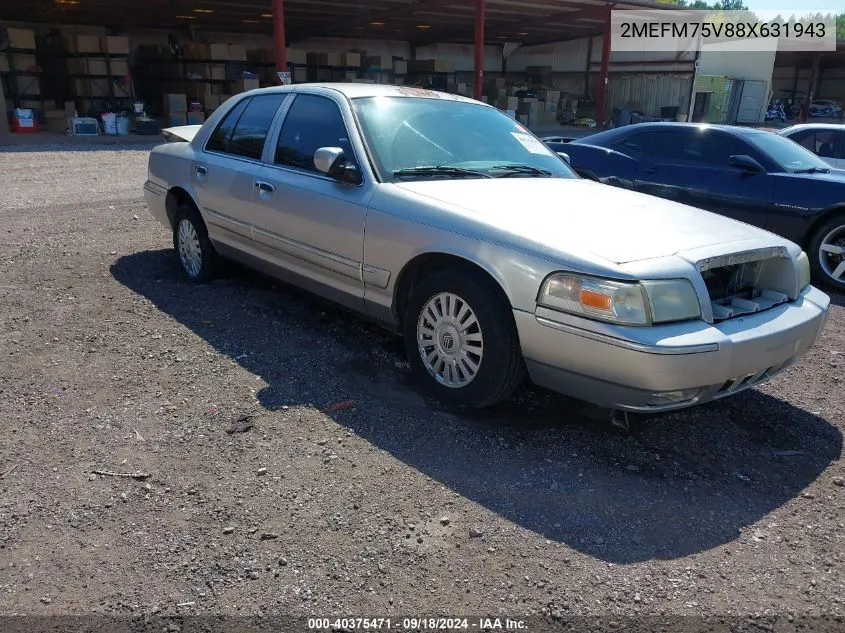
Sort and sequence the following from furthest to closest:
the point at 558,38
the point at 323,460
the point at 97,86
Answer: the point at 558,38, the point at 97,86, the point at 323,460

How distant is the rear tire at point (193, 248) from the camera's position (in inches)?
220

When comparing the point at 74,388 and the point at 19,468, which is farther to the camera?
the point at 74,388

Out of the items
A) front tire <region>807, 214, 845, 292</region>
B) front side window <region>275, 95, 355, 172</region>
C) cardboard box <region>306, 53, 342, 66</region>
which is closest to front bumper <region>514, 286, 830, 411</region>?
front side window <region>275, 95, 355, 172</region>

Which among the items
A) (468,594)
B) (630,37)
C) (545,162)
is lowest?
(468,594)

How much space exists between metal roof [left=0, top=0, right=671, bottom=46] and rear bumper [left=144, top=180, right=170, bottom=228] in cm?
1739

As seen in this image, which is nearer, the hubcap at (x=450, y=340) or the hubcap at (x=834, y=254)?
the hubcap at (x=450, y=340)

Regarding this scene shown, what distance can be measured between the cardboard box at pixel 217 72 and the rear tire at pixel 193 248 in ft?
64.4

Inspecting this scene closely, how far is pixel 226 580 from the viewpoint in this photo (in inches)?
96.7

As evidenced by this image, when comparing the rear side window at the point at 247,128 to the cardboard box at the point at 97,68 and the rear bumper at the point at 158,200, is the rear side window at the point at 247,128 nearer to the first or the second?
the rear bumper at the point at 158,200

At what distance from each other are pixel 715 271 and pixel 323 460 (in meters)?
2.21

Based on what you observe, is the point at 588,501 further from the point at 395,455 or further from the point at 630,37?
the point at 630,37

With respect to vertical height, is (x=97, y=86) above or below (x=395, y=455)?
above

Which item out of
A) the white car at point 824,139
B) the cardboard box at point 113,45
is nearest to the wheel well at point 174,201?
the white car at point 824,139

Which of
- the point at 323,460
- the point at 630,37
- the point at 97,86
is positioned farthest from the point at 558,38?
the point at 323,460
